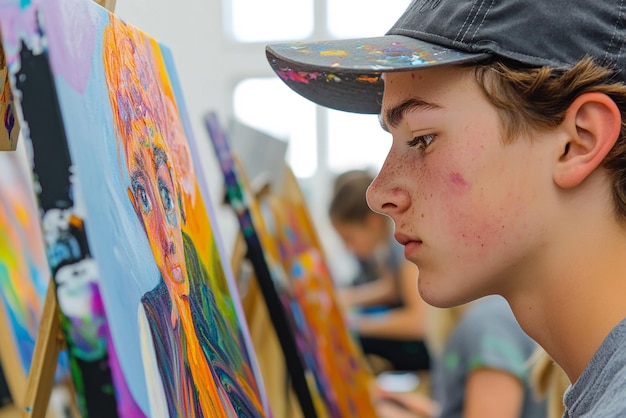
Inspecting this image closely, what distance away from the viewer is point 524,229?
2.85ft

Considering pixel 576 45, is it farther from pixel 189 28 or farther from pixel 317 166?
pixel 317 166

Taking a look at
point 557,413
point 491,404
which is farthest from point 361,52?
point 491,404

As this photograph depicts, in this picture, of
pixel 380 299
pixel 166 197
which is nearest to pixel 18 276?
pixel 166 197

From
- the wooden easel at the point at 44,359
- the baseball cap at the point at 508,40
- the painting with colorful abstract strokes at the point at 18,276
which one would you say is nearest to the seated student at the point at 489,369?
the painting with colorful abstract strokes at the point at 18,276

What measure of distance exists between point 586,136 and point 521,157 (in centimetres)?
7

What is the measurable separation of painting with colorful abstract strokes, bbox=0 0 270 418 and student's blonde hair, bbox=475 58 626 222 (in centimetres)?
38

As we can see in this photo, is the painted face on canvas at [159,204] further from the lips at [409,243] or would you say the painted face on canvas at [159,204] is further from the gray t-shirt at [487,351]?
the gray t-shirt at [487,351]

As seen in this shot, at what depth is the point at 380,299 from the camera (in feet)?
13.1

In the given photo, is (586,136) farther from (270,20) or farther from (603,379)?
(270,20)

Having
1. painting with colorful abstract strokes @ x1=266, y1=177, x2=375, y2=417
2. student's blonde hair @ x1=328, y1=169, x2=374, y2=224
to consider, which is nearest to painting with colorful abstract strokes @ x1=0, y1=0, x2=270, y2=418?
painting with colorful abstract strokes @ x1=266, y1=177, x2=375, y2=417

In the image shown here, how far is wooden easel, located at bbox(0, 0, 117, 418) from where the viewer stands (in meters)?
0.78

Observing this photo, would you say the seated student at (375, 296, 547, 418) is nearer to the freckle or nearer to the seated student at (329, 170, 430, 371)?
the freckle

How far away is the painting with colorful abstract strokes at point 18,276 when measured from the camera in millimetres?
1483

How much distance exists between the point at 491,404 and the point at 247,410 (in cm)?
93
